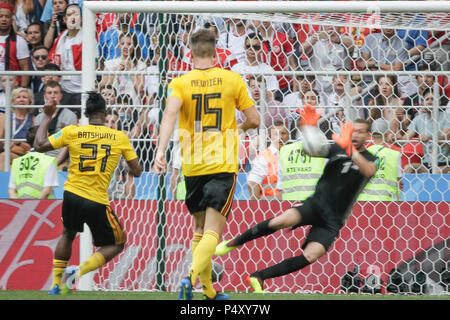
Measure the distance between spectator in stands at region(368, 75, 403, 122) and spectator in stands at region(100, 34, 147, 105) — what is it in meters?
2.63

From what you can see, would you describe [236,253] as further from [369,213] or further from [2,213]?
[2,213]

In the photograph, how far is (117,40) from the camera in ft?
28.9

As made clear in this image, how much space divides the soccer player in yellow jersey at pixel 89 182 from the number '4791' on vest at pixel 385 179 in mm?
2546

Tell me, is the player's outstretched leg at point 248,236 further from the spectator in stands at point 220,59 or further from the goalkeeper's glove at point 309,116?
the spectator in stands at point 220,59

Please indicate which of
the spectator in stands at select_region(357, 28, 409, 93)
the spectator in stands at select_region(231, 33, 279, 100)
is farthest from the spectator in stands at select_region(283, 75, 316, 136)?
the spectator in stands at select_region(357, 28, 409, 93)

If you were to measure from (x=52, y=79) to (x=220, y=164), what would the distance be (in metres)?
5.16

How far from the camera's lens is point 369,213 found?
768cm

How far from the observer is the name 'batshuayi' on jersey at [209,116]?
5.53 m

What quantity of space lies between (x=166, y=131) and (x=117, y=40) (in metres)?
3.70

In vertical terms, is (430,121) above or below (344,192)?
above

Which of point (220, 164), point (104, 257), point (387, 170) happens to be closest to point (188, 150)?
point (220, 164)

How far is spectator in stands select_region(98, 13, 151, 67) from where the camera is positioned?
28.7ft

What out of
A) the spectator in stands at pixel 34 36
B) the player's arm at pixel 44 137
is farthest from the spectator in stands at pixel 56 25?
the player's arm at pixel 44 137
